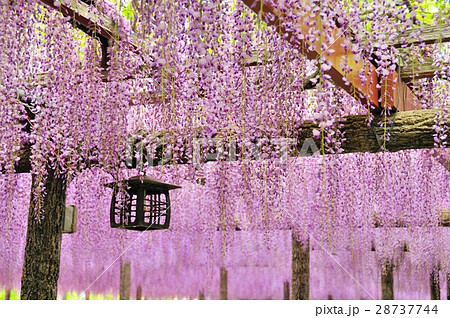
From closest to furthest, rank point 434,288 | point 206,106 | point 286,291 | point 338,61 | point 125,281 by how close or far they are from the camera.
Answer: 1. point 206,106
2. point 338,61
3. point 434,288
4. point 125,281
5. point 286,291

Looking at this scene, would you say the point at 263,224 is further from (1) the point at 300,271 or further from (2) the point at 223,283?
(2) the point at 223,283

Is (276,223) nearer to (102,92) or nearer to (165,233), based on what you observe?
(165,233)

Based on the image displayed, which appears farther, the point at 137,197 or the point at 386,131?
the point at 137,197

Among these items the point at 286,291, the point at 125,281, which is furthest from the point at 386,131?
the point at 286,291

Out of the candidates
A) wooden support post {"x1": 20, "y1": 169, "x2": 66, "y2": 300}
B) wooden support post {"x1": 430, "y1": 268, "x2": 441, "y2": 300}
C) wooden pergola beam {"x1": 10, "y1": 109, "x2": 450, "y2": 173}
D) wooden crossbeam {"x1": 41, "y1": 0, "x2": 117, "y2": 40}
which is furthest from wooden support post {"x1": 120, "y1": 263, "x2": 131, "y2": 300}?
wooden crossbeam {"x1": 41, "y1": 0, "x2": 117, "y2": 40}

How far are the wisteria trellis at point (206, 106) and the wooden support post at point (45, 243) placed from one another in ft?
0.53

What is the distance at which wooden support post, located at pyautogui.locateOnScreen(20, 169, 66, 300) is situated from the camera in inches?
181

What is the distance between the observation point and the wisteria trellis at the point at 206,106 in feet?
8.74

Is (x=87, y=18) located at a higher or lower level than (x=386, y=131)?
higher

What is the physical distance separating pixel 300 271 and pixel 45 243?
3511 millimetres

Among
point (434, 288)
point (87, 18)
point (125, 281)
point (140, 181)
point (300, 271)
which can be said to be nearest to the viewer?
point (87, 18)

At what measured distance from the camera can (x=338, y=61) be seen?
9.96 ft

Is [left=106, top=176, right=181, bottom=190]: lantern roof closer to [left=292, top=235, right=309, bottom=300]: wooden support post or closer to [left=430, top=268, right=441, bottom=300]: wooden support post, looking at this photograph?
[left=292, top=235, right=309, bottom=300]: wooden support post

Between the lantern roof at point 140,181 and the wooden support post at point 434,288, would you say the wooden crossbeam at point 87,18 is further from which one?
the wooden support post at point 434,288
